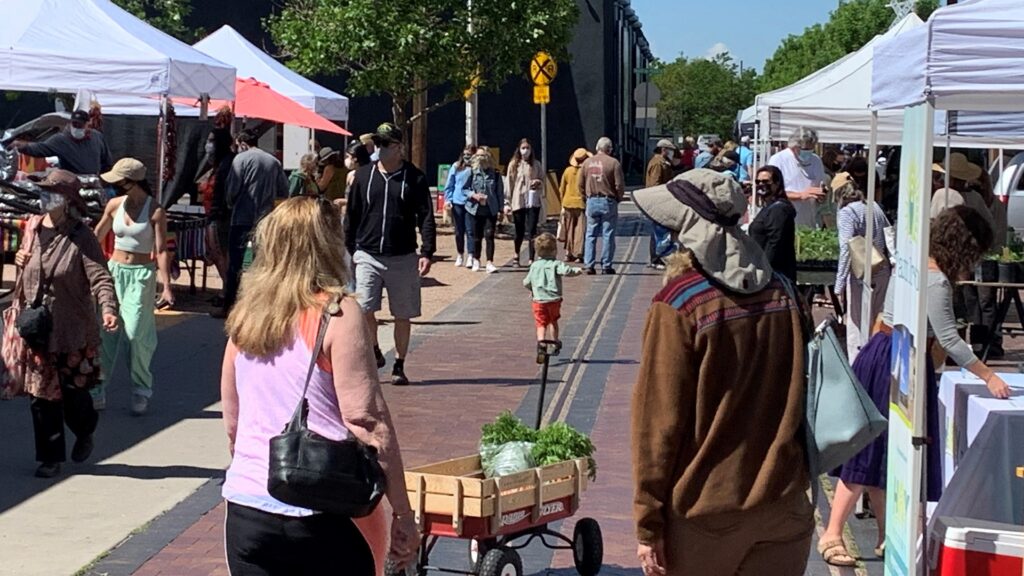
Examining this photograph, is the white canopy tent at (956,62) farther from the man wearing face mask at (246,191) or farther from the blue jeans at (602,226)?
the blue jeans at (602,226)

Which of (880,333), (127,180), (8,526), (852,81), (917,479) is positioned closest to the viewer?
(917,479)

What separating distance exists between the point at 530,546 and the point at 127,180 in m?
4.52

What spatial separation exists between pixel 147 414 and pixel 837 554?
5510 mm

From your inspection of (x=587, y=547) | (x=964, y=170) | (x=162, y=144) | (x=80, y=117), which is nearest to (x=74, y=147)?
(x=80, y=117)

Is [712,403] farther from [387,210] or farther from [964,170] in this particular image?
[964,170]

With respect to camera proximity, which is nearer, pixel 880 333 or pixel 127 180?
pixel 880 333

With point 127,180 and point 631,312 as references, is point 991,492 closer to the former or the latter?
point 127,180

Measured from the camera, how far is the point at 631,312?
1734 centimetres

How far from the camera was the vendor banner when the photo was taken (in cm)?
493

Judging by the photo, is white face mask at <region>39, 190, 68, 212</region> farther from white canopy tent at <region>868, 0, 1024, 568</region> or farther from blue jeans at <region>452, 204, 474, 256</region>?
blue jeans at <region>452, 204, 474, 256</region>

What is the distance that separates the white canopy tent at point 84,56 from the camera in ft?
41.2

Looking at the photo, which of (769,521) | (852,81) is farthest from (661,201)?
(852,81)

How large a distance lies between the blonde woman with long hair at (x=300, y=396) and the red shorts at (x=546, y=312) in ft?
26.4

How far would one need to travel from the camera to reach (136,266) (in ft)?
33.8
